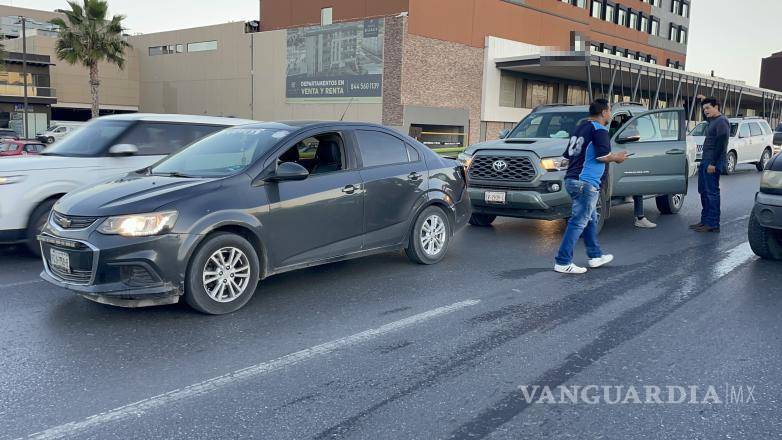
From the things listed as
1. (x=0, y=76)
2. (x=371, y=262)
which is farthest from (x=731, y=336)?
(x=0, y=76)

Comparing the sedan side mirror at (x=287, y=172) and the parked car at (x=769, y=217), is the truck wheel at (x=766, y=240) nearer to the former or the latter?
the parked car at (x=769, y=217)

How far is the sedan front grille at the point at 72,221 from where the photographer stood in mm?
5105

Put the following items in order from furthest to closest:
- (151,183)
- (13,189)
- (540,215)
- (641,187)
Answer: (641,187), (540,215), (13,189), (151,183)

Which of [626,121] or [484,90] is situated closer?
[626,121]

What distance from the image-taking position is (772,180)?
7172 mm

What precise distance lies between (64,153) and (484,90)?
33.8 meters

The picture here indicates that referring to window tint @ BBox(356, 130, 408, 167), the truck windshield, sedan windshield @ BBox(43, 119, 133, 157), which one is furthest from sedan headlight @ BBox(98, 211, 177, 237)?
the truck windshield

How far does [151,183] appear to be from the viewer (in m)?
5.60

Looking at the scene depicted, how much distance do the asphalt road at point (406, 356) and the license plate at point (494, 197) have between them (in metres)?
2.03

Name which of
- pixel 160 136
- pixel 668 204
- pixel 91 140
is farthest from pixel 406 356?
pixel 668 204

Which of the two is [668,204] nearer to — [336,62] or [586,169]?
[586,169]

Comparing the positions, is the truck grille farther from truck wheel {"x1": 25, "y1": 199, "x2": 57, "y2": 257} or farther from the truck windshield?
truck wheel {"x1": 25, "y1": 199, "x2": 57, "y2": 257}

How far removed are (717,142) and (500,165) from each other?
10.9ft

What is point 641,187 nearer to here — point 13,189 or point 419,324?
point 419,324
